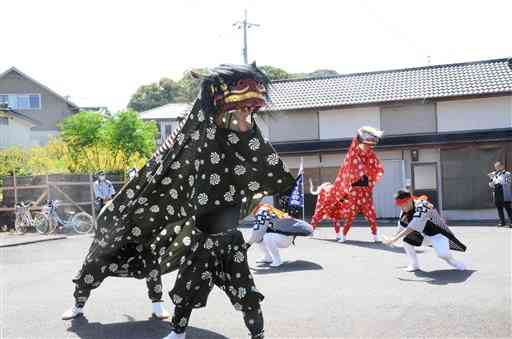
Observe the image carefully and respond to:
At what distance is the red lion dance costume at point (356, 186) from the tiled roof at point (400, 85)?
32.4 feet

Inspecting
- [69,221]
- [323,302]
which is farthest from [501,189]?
[69,221]

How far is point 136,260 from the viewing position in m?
5.58

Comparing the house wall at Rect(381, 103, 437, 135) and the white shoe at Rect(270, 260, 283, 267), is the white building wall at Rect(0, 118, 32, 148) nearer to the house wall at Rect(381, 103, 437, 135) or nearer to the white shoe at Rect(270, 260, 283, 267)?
the house wall at Rect(381, 103, 437, 135)

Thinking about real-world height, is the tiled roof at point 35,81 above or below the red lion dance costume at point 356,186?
above

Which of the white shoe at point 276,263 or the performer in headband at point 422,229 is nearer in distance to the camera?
the performer in headband at point 422,229

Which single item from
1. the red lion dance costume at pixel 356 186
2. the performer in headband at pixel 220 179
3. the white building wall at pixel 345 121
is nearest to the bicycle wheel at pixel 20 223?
the red lion dance costume at pixel 356 186

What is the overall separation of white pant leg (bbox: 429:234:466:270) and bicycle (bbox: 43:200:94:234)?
12191mm

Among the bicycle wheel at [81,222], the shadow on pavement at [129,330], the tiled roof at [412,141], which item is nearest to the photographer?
the shadow on pavement at [129,330]

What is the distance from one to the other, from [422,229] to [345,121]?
14937mm

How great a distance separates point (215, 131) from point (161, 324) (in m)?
1.99

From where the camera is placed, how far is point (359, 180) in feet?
39.9

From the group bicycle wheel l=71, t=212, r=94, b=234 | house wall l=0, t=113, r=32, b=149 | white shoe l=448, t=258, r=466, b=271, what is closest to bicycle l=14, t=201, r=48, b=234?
bicycle wheel l=71, t=212, r=94, b=234

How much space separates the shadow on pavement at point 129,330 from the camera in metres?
5.04

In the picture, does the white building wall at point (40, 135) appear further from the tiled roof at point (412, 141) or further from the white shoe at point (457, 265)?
the white shoe at point (457, 265)
